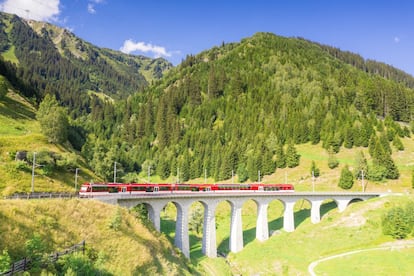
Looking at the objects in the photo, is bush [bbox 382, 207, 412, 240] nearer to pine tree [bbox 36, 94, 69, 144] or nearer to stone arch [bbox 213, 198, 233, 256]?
stone arch [bbox 213, 198, 233, 256]

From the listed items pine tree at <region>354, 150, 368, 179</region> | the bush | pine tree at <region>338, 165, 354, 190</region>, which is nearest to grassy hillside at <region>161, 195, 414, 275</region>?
the bush

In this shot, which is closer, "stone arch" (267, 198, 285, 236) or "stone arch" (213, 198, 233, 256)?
"stone arch" (213, 198, 233, 256)

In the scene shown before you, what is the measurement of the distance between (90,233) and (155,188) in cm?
2162

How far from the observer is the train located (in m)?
47.9

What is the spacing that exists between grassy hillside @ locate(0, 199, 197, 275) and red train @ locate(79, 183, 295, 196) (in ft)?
21.4

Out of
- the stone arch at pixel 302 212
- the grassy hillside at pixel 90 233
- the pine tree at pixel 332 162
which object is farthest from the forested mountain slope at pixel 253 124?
the grassy hillside at pixel 90 233

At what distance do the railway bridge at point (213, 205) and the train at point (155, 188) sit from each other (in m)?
1.49

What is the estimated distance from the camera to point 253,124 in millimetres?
148125

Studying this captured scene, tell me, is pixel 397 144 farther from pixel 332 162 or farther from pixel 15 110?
pixel 15 110

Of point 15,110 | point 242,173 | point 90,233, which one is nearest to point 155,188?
point 90,233

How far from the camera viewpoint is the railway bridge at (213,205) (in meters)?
53.5

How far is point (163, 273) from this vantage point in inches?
1447

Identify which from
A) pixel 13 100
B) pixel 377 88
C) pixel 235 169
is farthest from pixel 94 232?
pixel 377 88

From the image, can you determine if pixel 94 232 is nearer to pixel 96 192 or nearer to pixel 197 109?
pixel 96 192
